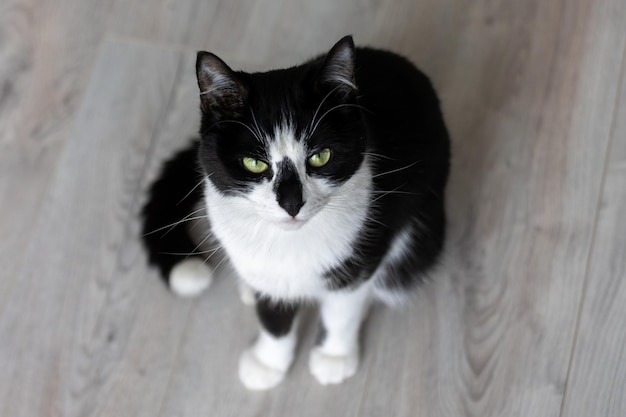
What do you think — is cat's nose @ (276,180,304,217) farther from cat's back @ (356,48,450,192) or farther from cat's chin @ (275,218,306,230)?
cat's back @ (356,48,450,192)

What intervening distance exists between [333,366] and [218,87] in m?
0.67

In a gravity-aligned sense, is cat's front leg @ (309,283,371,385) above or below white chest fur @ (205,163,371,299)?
below

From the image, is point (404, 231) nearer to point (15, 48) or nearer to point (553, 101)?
point (553, 101)

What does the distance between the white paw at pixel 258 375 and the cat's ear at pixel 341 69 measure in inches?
25.8

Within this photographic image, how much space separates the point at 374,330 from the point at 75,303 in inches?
27.5

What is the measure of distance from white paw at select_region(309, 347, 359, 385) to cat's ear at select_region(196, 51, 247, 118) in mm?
622

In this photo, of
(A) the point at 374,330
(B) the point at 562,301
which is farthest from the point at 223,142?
(B) the point at 562,301

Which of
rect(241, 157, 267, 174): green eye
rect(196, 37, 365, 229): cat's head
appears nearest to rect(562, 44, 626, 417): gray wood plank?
rect(196, 37, 365, 229): cat's head

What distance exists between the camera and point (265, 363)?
1339 mm

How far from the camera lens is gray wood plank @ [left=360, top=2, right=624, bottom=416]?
133 centimetres

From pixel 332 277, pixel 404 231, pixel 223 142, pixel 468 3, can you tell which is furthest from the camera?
pixel 468 3

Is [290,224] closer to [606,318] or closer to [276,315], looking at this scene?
[276,315]

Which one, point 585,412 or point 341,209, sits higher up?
point 341,209

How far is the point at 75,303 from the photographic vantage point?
145 cm
